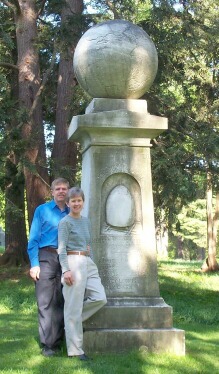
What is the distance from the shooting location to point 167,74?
47.1ft

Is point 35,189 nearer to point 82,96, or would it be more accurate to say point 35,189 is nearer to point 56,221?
point 82,96

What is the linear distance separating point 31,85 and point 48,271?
10036 mm

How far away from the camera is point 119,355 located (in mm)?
6387

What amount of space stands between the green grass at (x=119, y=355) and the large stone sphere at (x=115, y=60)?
2820mm

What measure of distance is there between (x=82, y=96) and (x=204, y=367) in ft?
30.0

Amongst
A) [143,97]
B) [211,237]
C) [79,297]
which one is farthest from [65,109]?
[79,297]

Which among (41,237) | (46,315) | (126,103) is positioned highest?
(126,103)

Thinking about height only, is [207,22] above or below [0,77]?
above

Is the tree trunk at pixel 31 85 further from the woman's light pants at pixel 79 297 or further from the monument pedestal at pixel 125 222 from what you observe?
the woman's light pants at pixel 79 297

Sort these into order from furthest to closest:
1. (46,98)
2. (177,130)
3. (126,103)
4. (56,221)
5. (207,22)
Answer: (46,98) → (207,22) → (177,130) → (126,103) → (56,221)

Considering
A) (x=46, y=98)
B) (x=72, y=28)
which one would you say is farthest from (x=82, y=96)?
(x=46, y=98)

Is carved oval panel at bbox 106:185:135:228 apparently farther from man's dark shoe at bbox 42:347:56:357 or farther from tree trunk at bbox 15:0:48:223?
tree trunk at bbox 15:0:48:223

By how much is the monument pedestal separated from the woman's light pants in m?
0.34

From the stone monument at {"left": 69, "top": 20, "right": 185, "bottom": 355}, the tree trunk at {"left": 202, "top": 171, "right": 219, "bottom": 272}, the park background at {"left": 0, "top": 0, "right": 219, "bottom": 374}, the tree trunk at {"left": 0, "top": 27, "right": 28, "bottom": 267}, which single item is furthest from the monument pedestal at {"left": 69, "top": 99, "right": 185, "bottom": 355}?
the tree trunk at {"left": 202, "top": 171, "right": 219, "bottom": 272}
